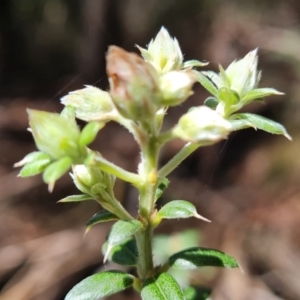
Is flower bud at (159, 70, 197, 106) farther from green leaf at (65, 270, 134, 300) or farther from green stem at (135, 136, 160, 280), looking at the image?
green leaf at (65, 270, 134, 300)

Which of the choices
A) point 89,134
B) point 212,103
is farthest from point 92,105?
point 212,103

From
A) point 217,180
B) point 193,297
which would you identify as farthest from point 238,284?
point 193,297

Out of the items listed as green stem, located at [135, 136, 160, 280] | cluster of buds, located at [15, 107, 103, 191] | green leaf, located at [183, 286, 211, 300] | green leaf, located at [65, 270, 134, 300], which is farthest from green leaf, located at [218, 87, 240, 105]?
green leaf, located at [183, 286, 211, 300]

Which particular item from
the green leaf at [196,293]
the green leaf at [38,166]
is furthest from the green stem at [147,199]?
the green leaf at [196,293]

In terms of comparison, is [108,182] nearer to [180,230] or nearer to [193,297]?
[193,297]

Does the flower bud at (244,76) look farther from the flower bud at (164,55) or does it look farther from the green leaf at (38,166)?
the green leaf at (38,166)

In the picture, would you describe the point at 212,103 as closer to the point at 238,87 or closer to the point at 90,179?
the point at 238,87
